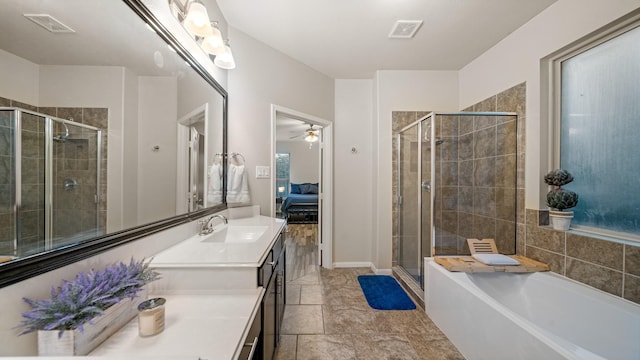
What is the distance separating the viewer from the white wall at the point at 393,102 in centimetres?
300

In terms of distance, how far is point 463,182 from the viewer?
2473 mm

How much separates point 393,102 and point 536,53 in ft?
4.40

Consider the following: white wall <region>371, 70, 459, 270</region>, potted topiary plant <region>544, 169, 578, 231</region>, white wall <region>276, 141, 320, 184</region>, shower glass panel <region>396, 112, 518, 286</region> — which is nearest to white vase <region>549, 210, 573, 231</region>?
potted topiary plant <region>544, 169, 578, 231</region>

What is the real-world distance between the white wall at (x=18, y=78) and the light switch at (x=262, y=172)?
1.71 metres

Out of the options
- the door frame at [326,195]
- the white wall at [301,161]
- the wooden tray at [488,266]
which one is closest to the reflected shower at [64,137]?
the wooden tray at [488,266]

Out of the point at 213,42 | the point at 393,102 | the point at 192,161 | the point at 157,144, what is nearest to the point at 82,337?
the point at 157,144

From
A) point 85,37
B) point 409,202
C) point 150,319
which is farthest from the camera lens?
point 409,202

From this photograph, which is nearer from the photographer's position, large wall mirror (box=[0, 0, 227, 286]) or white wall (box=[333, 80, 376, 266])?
large wall mirror (box=[0, 0, 227, 286])

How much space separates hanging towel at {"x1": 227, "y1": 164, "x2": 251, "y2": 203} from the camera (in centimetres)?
219

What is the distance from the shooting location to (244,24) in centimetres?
220

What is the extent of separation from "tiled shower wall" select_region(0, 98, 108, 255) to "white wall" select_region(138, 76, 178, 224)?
0.24m

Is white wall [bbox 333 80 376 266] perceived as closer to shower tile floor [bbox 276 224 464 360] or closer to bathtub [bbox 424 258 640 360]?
shower tile floor [bbox 276 224 464 360]

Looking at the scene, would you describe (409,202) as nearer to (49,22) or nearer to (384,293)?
(384,293)

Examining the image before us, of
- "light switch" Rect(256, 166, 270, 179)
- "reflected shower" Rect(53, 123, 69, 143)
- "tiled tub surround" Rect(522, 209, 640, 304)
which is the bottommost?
"tiled tub surround" Rect(522, 209, 640, 304)
